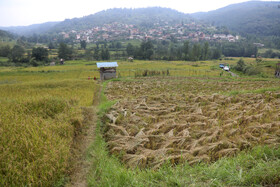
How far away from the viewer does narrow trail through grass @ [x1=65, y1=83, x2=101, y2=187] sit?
359cm

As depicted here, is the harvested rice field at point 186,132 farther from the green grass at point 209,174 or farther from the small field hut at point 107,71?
the small field hut at point 107,71

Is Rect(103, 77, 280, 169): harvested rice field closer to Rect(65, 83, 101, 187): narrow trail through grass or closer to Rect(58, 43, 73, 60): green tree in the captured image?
Rect(65, 83, 101, 187): narrow trail through grass

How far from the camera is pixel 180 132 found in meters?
4.86

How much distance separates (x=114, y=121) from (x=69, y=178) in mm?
2740

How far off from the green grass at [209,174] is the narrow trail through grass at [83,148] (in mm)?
226

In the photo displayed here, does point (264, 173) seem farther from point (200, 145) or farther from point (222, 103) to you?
point (222, 103)

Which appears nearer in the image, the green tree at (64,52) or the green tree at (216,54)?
the green tree at (64,52)

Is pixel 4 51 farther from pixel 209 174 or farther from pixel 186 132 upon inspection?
pixel 209 174

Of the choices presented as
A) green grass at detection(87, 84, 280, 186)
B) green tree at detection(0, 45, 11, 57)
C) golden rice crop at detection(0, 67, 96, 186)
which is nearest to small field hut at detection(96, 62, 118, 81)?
golden rice crop at detection(0, 67, 96, 186)

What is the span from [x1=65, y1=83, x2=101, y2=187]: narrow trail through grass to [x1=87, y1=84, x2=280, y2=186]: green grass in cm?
23

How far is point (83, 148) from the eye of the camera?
4.89 meters

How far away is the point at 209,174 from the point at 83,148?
146 inches

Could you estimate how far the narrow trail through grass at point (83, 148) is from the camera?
359 centimetres

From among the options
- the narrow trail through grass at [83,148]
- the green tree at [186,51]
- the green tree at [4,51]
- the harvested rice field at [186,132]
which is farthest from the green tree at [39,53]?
the harvested rice field at [186,132]
